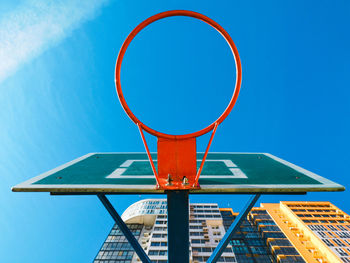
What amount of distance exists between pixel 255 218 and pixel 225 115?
109 ft

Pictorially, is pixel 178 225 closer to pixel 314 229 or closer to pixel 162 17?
pixel 162 17

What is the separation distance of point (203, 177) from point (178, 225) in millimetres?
808

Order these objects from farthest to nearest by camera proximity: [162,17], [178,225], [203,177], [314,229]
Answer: [314,229], [203,177], [178,225], [162,17]

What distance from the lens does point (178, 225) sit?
2.60m

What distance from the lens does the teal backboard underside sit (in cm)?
255

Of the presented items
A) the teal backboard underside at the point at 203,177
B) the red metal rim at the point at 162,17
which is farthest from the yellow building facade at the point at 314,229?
the red metal rim at the point at 162,17

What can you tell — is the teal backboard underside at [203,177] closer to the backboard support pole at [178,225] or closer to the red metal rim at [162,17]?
the backboard support pole at [178,225]

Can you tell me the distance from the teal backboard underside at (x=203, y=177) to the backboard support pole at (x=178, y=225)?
0.66 feet

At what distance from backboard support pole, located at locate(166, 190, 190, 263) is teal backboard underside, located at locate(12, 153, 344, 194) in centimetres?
20

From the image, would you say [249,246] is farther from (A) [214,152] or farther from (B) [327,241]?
(A) [214,152]

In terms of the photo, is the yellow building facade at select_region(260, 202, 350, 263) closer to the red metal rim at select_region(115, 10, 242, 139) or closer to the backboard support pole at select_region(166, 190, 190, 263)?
the backboard support pole at select_region(166, 190, 190, 263)

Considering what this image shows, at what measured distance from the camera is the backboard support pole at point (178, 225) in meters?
2.48

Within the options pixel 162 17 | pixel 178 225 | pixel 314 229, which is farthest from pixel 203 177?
pixel 314 229

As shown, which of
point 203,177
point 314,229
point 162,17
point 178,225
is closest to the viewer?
point 162,17
